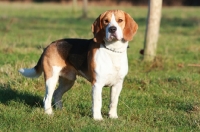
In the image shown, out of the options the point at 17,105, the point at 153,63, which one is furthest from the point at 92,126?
the point at 153,63

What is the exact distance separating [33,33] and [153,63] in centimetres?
1100

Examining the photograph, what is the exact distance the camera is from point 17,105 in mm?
8008

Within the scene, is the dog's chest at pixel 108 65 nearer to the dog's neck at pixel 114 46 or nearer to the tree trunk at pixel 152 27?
the dog's neck at pixel 114 46

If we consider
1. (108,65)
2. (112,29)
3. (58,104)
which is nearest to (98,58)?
(108,65)

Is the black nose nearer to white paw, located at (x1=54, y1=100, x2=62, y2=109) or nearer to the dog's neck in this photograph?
the dog's neck

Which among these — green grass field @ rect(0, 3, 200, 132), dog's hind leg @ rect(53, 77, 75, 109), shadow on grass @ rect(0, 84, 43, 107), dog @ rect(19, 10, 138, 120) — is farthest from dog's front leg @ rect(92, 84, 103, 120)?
shadow on grass @ rect(0, 84, 43, 107)

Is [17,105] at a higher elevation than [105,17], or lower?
lower

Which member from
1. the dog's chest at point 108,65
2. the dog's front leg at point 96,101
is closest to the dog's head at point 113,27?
the dog's chest at point 108,65

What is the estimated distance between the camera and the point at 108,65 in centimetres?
692

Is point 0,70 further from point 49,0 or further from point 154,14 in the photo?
point 49,0

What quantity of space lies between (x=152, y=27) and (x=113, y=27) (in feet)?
21.3

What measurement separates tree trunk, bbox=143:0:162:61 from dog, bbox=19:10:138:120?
547 centimetres

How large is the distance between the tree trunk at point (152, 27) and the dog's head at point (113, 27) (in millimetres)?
5945

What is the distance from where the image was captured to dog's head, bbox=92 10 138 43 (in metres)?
6.71
